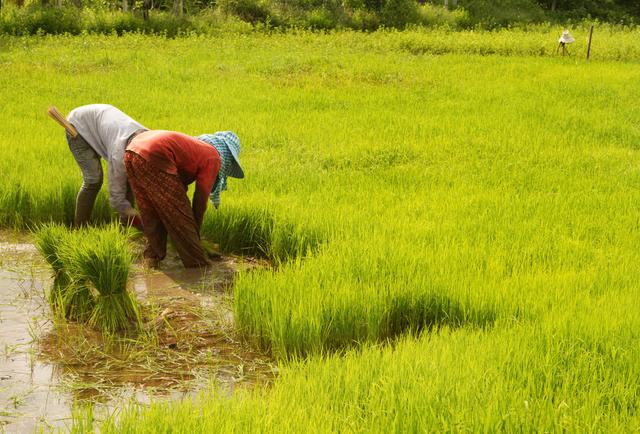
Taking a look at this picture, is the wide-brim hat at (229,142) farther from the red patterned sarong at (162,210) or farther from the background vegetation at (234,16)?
the background vegetation at (234,16)

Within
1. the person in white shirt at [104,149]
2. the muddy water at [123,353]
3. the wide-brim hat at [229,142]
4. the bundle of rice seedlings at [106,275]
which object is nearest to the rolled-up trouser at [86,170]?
the person in white shirt at [104,149]

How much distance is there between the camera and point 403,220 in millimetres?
5262

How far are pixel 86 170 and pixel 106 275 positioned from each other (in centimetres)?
114

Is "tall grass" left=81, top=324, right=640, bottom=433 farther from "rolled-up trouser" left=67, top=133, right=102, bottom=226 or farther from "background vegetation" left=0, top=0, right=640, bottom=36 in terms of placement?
"background vegetation" left=0, top=0, right=640, bottom=36

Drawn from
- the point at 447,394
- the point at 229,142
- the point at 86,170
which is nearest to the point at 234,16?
the point at 86,170

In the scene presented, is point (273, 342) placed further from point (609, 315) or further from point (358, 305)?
point (609, 315)

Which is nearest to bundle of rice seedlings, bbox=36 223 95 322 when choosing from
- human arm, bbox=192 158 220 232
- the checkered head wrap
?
human arm, bbox=192 158 220 232

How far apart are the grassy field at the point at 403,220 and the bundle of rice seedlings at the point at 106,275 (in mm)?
545

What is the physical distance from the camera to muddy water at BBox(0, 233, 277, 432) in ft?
10.9

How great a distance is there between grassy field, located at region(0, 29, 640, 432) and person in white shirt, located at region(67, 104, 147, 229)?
642 millimetres

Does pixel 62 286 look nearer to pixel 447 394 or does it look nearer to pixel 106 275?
pixel 106 275

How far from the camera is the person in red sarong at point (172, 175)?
4492 millimetres

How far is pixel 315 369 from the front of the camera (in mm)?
3215

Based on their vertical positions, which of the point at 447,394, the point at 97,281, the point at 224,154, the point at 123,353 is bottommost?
the point at 123,353
